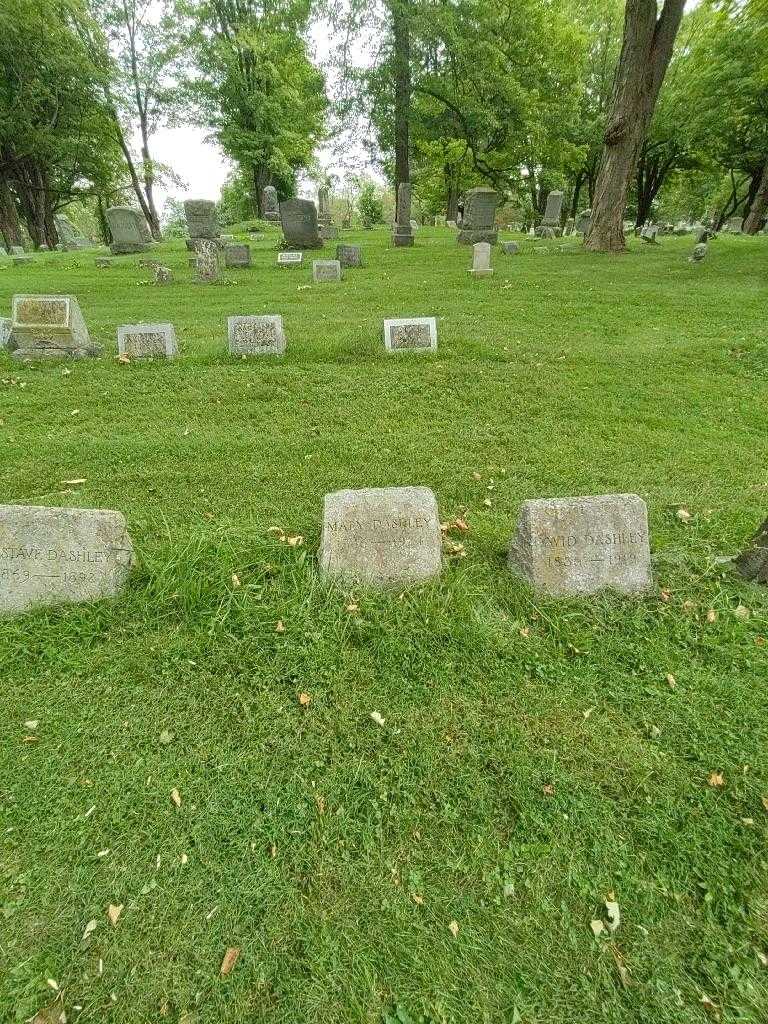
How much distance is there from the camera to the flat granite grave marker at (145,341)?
664 centimetres

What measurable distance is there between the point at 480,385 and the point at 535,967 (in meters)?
5.32

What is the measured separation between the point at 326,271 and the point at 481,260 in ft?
12.5

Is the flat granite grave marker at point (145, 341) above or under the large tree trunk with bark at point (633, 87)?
under

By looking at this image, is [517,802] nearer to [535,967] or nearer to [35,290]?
[535,967]

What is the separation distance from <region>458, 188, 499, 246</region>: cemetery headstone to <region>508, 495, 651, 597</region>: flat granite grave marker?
54.0ft

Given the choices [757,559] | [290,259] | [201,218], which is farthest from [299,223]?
[757,559]

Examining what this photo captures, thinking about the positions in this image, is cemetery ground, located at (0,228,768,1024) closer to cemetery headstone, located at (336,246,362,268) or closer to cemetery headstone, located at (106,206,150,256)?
cemetery headstone, located at (336,246,362,268)

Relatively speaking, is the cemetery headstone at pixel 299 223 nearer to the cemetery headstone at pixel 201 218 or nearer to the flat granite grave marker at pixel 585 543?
the cemetery headstone at pixel 201 218

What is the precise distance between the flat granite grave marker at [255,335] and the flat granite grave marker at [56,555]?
14.9 feet

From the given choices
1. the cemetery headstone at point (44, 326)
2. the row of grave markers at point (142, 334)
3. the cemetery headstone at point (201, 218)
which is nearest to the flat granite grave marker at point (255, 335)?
the row of grave markers at point (142, 334)

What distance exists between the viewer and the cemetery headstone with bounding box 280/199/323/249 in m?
15.5

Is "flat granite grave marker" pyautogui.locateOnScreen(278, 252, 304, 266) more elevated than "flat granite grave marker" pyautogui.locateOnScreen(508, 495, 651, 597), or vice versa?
"flat granite grave marker" pyautogui.locateOnScreen(278, 252, 304, 266)

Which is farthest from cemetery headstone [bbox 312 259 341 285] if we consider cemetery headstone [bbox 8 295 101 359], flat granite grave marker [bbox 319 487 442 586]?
flat granite grave marker [bbox 319 487 442 586]

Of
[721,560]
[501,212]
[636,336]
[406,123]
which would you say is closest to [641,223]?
[501,212]
